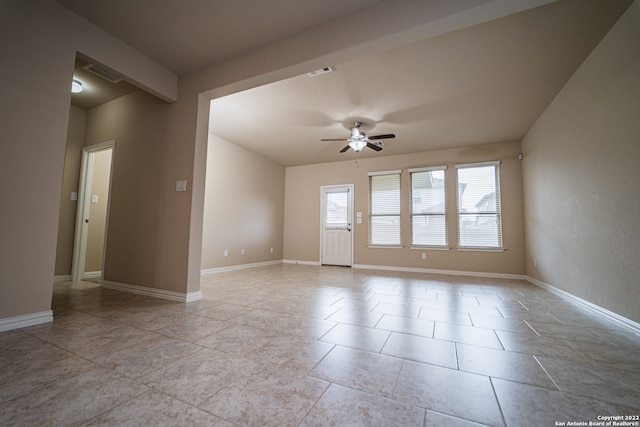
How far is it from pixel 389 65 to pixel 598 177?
2467 millimetres

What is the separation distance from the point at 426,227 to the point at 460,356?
14.3ft

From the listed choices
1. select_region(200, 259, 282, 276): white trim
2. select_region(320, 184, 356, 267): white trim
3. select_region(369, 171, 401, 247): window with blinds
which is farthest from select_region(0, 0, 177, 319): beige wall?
select_region(369, 171, 401, 247): window with blinds

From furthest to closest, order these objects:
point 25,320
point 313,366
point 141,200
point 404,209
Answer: point 404,209, point 141,200, point 25,320, point 313,366

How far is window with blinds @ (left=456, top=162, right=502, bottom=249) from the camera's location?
526cm

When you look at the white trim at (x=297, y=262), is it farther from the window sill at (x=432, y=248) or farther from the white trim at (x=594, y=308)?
the white trim at (x=594, y=308)

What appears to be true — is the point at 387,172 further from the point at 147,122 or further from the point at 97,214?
the point at 97,214

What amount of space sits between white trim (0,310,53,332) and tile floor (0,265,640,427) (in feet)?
0.24

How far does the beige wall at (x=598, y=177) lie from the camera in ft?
7.28

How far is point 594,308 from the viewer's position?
275cm

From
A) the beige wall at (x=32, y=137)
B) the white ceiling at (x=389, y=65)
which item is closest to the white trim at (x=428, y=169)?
the white ceiling at (x=389, y=65)

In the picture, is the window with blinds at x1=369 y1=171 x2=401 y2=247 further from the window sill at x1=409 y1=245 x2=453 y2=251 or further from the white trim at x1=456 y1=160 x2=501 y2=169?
the white trim at x1=456 y1=160 x2=501 y2=169

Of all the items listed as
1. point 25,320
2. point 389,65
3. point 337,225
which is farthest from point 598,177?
point 25,320

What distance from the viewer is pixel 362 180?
6504 millimetres

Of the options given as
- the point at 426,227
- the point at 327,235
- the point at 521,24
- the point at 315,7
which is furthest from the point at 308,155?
the point at 521,24
